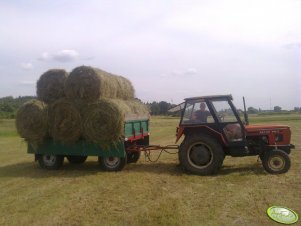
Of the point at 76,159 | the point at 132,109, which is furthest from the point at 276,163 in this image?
the point at 76,159

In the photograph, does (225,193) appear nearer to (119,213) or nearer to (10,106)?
(119,213)

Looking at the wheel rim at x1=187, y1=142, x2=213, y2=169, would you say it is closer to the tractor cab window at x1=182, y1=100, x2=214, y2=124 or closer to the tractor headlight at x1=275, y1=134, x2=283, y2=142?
the tractor cab window at x1=182, y1=100, x2=214, y2=124

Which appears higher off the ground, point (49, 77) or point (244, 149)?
point (49, 77)

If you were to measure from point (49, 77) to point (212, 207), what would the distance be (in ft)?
20.6

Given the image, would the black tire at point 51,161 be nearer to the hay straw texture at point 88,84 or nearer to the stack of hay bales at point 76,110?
the stack of hay bales at point 76,110

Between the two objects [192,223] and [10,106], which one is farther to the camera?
[10,106]

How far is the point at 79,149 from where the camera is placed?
10336 mm

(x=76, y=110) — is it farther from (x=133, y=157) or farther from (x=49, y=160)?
(x=133, y=157)

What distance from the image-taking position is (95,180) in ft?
29.8

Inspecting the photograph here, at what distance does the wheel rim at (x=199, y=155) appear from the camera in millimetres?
9531

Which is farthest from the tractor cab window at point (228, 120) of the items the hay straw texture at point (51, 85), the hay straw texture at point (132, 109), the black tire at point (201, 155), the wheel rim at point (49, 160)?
the wheel rim at point (49, 160)

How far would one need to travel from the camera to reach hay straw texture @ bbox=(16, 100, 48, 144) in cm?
1045

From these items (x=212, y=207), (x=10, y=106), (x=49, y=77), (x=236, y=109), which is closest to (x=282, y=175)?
(x=236, y=109)

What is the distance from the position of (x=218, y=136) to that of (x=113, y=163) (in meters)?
2.83
